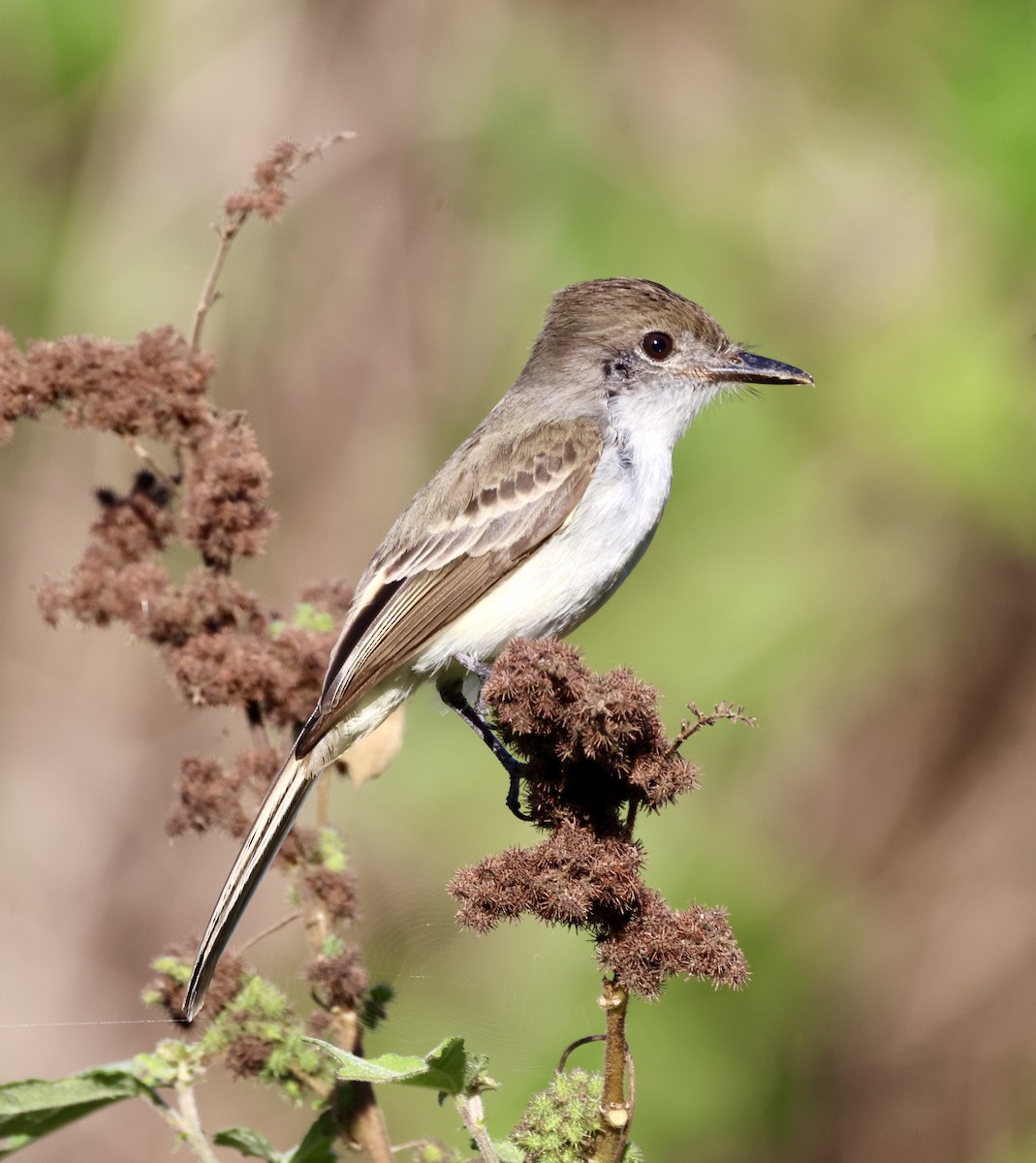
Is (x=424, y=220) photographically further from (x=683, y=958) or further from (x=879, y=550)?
(x=683, y=958)

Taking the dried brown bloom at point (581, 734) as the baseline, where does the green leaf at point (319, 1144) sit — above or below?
below

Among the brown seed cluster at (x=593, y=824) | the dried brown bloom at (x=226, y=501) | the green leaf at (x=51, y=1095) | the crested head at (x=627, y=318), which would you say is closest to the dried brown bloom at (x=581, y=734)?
the brown seed cluster at (x=593, y=824)

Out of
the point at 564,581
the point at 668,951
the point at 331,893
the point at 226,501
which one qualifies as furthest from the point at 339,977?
the point at 564,581

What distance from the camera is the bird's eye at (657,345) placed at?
169 inches

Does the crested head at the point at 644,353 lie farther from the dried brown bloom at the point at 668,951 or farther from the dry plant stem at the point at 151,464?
the dried brown bloom at the point at 668,951

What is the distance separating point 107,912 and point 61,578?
3.13 metres

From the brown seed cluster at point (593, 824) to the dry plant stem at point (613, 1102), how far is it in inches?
4.1

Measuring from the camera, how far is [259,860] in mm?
3041

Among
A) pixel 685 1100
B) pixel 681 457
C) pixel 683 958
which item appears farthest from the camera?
pixel 681 457

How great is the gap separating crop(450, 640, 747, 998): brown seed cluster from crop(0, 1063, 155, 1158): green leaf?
675 millimetres

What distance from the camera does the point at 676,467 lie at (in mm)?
5121

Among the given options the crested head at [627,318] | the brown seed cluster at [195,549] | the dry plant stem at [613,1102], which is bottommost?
the dry plant stem at [613,1102]

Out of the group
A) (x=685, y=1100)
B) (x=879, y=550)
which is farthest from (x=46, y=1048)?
(x=879, y=550)

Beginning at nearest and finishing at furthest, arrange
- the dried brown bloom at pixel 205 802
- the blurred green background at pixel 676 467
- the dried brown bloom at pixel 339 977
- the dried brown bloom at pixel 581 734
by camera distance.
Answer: the dried brown bloom at pixel 581 734 → the dried brown bloom at pixel 339 977 → the dried brown bloom at pixel 205 802 → the blurred green background at pixel 676 467
